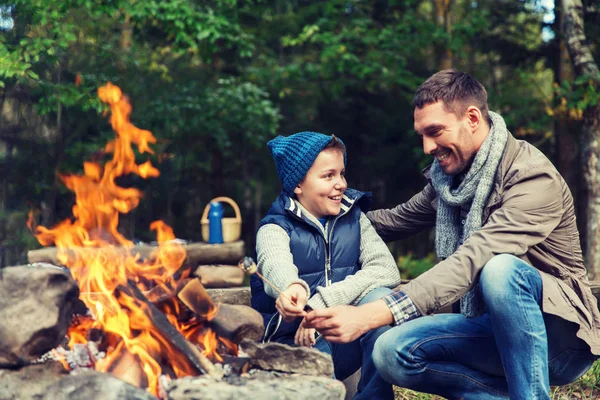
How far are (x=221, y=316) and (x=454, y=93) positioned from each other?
1.55 metres

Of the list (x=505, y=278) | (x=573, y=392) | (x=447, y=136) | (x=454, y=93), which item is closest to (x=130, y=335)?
(x=505, y=278)

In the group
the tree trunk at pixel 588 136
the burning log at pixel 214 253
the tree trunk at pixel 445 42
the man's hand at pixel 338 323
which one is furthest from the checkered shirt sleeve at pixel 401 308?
the tree trunk at pixel 445 42

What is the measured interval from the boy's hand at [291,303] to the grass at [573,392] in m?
1.20

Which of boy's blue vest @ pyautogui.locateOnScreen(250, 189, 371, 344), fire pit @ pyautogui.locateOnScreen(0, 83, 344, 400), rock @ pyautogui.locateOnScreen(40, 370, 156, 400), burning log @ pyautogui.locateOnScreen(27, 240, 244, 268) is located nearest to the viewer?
rock @ pyautogui.locateOnScreen(40, 370, 156, 400)

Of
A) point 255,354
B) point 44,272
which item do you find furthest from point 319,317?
point 44,272

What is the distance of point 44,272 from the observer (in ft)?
9.50

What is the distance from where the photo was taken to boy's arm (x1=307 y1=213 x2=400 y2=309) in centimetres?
341

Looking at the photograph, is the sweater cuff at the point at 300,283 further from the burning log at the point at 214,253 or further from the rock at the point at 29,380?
the burning log at the point at 214,253

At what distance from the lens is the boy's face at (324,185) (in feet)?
12.1

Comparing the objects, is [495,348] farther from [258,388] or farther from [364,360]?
[258,388]

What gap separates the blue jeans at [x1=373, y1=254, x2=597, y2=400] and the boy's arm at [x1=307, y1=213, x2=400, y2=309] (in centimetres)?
31

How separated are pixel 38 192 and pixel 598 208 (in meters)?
7.42

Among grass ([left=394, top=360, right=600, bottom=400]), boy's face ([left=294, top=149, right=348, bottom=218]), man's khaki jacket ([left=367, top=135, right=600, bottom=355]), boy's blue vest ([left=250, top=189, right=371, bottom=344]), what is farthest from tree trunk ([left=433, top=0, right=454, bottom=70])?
man's khaki jacket ([left=367, top=135, right=600, bottom=355])

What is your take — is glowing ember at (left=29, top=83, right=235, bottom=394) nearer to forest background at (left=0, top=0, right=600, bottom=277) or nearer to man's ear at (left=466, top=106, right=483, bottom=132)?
man's ear at (left=466, top=106, right=483, bottom=132)
